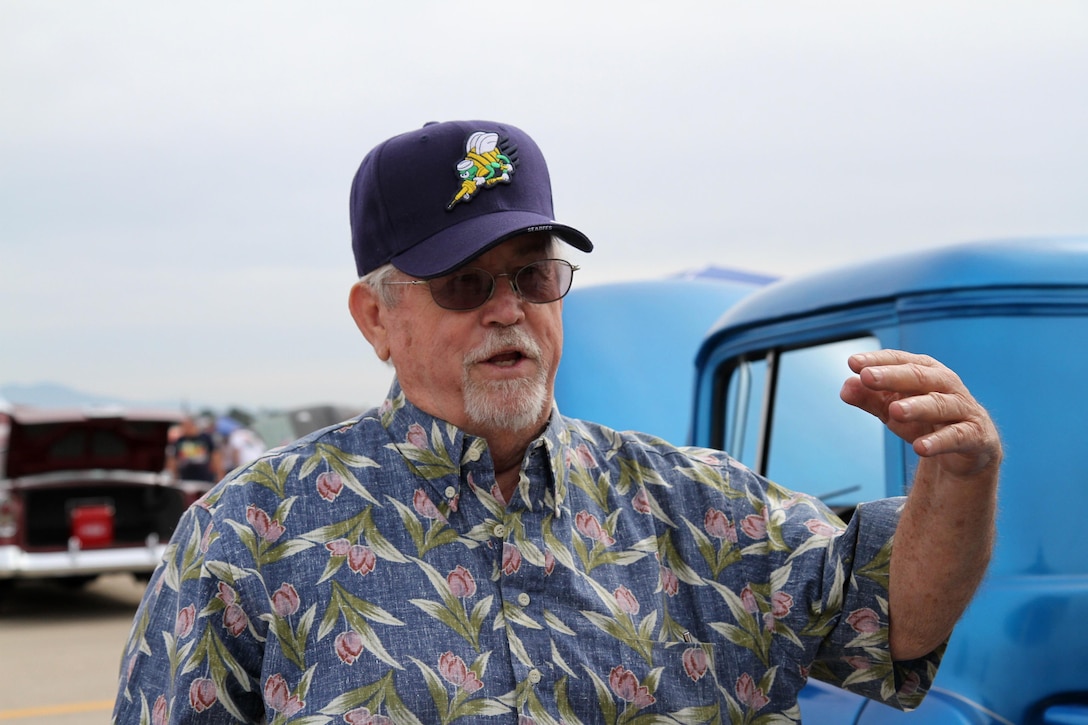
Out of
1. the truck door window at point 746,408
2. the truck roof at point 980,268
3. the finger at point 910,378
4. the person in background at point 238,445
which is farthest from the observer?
the person in background at point 238,445

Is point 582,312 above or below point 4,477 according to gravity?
above

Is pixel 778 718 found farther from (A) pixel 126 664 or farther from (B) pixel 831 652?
(A) pixel 126 664

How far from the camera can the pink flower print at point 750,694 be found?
1.85 meters

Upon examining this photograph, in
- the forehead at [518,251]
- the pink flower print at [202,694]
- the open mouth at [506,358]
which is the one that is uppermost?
the forehead at [518,251]

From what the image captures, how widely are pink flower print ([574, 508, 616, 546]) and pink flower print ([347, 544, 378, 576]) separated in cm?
33

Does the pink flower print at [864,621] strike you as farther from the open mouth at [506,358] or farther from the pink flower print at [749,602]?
the open mouth at [506,358]

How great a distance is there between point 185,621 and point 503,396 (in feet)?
1.89

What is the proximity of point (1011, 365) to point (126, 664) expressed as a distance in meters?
1.75

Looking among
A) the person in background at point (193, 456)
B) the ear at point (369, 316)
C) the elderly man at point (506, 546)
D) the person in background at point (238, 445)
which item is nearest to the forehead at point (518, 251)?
the elderly man at point (506, 546)

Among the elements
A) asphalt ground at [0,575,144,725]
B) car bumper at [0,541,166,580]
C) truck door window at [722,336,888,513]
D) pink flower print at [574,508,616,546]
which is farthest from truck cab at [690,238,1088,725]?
car bumper at [0,541,166,580]

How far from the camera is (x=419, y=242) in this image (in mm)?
1926

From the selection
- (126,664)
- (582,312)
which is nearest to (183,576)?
(126,664)

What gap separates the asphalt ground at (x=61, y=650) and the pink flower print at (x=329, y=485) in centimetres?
489

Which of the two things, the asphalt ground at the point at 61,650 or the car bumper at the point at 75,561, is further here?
the car bumper at the point at 75,561
